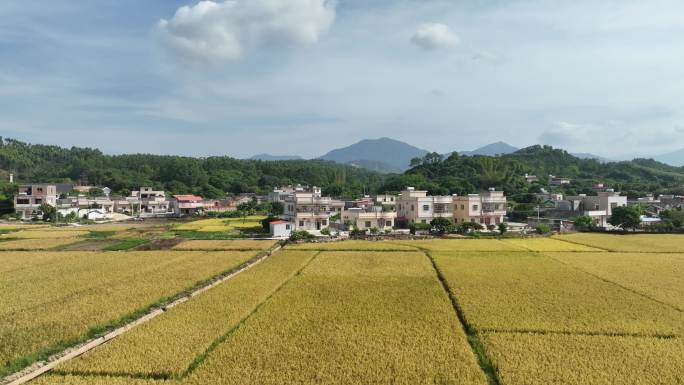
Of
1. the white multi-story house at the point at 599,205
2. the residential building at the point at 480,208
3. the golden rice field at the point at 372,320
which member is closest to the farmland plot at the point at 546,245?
the golden rice field at the point at 372,320

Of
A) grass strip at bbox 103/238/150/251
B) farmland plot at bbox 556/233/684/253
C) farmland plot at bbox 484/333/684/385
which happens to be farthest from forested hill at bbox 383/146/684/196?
farmland plot at bbox 484/333/684/385

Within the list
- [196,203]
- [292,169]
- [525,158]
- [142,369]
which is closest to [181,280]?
[142,369]

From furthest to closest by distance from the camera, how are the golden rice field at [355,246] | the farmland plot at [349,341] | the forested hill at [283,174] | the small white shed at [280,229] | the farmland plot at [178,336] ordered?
the forested hill at [283,174]
the small white shed at [280,229]
the golden rice field at [355,246]
the farmland plot at [178,336]
the farmland plot at [349,341]

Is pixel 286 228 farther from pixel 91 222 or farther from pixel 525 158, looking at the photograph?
pixel 525 158

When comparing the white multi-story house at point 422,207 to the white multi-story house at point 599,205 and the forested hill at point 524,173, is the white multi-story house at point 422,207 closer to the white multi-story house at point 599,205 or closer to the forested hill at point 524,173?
the white multi-story house at point 599,205

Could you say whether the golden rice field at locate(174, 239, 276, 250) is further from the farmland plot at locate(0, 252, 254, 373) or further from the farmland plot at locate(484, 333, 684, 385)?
the farmland plot at locate(484, 333, 684, 385)
